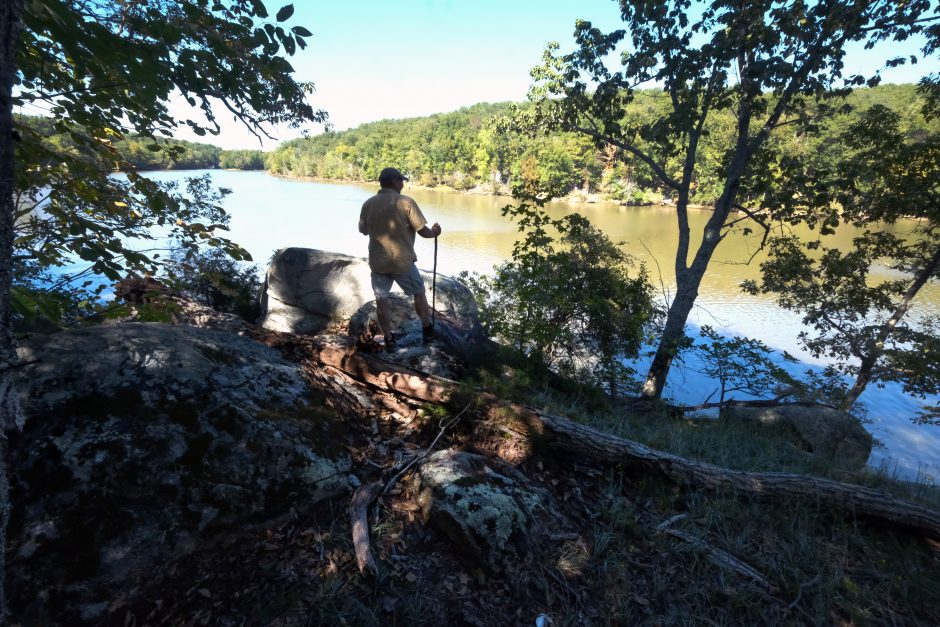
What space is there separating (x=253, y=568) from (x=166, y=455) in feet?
2.29

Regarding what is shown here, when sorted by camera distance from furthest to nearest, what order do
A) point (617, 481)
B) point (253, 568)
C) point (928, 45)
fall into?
point (928, 45), point (617, 481), point (253, 568)

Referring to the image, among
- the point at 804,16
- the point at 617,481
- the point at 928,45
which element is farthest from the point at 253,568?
the point at 928,45

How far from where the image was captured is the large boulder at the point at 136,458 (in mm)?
1786

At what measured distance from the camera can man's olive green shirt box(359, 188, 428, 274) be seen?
14.5 ft

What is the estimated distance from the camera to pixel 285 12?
6.77 ft

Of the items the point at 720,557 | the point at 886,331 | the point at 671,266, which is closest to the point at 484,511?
the point at 720,557

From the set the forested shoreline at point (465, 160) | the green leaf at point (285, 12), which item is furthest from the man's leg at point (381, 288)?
the forested shoreline at point (465, 160)

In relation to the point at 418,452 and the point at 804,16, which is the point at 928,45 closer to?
the point at 804,16

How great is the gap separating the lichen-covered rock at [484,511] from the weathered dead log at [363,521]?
11.4 inches

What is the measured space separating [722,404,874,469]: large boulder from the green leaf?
7174 mm

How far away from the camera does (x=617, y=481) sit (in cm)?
310

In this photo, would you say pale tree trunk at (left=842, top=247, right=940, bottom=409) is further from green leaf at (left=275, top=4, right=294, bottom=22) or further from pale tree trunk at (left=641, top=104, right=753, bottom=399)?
green leaf at (left=275, top=4, right=294, bottom=22)

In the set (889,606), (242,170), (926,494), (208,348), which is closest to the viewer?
(889,606)

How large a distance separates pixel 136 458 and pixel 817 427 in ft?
25.8
